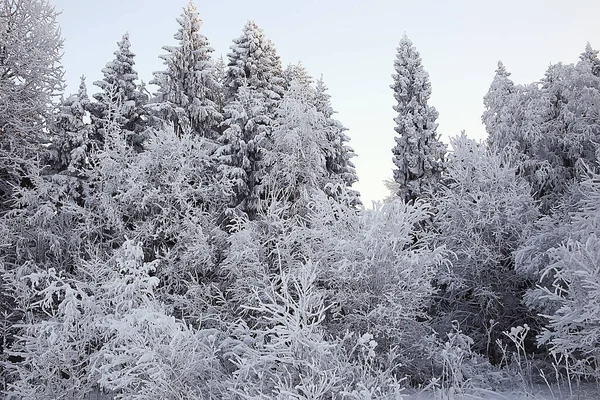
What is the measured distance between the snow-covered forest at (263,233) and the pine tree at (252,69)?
97 millimetres

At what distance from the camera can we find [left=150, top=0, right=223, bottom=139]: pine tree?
19.7 metres

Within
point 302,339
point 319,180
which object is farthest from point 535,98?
point 302,339

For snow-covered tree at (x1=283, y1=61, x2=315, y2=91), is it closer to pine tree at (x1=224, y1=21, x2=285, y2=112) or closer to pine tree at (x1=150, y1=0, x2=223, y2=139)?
pine tree at (x1=224, y1=21, x2=285, y2=112)

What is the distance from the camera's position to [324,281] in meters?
12.3

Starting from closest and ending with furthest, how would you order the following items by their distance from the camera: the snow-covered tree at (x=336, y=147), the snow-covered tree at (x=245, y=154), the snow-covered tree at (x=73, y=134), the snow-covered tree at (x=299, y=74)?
the snow-covered tree at (x=245, y=154) < the snow-covered tree at (x=73, y=134) < the snow-covered tree at (x=336, y=147) < the snow-covered tree at (x=299, y=74)

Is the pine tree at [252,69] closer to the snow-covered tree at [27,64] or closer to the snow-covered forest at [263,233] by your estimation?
the snow-covered forest at [263,233]

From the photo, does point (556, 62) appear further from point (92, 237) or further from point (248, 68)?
point (92, 237)

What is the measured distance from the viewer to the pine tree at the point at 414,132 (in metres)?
20.8

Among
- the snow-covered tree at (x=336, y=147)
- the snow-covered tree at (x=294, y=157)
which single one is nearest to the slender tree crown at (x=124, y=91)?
the snow-covered tree at (x=294, y=157)

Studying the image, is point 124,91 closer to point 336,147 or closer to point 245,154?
point 245,154

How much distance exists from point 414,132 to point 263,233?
969 cm

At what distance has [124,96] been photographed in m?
19.3

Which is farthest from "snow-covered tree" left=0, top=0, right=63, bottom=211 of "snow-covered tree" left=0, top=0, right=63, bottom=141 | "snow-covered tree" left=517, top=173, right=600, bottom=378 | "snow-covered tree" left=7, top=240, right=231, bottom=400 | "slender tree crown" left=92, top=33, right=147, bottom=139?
"snow-covered tree" left=517, top=173, right=600, bottom=378

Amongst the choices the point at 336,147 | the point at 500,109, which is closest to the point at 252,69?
the point at 336,147
